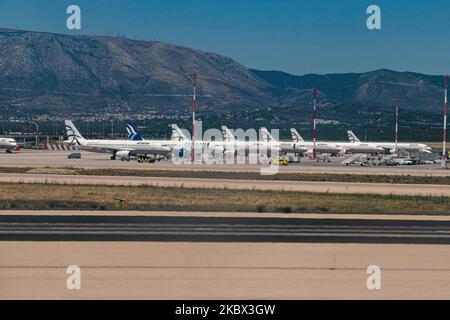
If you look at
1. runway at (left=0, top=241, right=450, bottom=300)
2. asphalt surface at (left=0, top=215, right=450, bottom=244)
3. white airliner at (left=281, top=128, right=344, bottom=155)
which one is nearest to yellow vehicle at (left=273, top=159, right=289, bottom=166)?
white airliner at (left=281, top=128, right=344, bottom=155)

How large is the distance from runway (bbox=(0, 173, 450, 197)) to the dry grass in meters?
3.97

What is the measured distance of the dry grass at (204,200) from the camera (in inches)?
1876

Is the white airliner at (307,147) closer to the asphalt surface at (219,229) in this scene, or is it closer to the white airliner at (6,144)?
the white airliner at (6,144)

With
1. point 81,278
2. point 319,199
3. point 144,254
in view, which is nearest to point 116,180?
point 319,199

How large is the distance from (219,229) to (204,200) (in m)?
16.2

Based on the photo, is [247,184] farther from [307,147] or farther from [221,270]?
[307,147]

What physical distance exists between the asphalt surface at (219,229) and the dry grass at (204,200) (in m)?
5.49

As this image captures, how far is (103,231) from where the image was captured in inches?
1406

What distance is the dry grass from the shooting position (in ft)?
156

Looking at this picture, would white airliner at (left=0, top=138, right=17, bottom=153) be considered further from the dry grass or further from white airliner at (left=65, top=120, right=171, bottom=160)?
the dry grass

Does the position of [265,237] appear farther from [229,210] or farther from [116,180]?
[116,180]

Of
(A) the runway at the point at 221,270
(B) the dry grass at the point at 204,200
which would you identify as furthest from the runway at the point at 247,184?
(A) the runway at the point at 221,270

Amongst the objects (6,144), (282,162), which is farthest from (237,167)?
(6,144)
